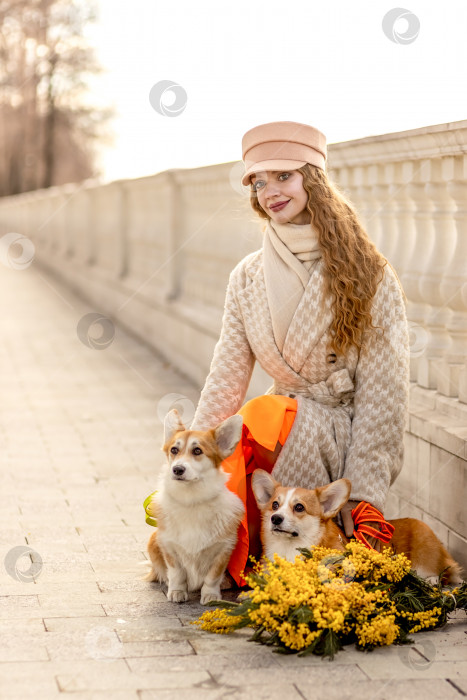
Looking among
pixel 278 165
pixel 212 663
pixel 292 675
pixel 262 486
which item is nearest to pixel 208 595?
pixel 262 486

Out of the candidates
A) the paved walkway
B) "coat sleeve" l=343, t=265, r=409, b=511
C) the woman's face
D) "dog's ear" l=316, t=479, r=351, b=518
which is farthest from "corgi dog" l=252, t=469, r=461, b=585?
the woman's face

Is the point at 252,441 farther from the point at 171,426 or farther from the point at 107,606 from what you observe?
Answer: the point at 107,606

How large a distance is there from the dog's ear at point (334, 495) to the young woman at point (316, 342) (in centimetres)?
24

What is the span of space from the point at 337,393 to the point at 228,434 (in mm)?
599

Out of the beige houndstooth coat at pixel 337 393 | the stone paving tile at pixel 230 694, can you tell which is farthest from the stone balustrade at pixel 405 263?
the stone paving tile at pixel 230 694

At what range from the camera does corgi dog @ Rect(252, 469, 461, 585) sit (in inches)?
155

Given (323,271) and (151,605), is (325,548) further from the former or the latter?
(323,271)

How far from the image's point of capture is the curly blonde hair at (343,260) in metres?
4.31

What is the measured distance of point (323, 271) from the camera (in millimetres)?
4406

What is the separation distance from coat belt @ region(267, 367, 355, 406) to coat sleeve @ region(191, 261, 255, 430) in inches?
9.4

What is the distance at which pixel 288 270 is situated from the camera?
4.50 meters

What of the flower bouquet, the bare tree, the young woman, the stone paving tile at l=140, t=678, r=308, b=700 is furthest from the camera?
the bare tree

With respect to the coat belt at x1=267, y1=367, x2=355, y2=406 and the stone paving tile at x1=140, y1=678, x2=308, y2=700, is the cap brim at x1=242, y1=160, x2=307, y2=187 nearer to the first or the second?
the coat belt at x1=267, y1=367, x2=355, y2=406

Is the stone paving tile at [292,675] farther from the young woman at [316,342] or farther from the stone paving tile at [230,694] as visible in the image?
the young woman at [316,342]
